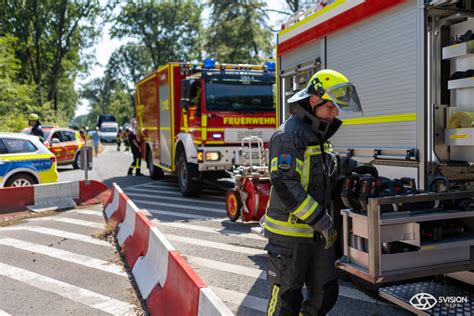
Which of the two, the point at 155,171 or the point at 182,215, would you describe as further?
the point at 155,171

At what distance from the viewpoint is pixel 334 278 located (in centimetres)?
322

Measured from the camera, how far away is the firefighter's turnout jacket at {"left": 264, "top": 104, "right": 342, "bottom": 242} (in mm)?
2955

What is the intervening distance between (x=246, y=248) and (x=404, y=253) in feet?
11.7

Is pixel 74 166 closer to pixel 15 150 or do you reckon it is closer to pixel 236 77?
pixel 15 150

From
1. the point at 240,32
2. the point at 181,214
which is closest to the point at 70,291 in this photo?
the point at 181,214

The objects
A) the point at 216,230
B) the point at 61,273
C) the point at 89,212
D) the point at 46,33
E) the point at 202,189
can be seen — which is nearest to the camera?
the point at 61,273

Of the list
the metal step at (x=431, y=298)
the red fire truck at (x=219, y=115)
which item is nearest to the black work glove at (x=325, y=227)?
the metal step at (x=431, y=298)

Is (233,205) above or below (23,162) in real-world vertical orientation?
below

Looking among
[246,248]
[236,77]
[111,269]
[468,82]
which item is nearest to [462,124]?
[468,82]

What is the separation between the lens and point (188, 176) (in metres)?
10.7

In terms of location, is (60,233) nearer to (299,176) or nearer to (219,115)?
(219,115)

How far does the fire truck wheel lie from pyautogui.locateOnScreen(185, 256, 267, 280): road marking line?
1834mm

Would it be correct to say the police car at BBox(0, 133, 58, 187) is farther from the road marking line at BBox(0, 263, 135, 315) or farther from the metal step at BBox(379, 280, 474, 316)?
the metal step at BBox(379, 280, 474, 316)

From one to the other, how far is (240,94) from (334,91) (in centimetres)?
746
